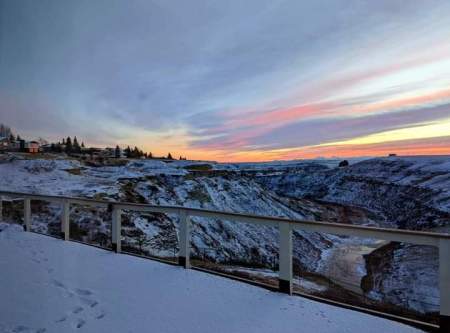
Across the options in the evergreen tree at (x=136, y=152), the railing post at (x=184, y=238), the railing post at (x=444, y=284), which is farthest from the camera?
the evergreen tree at (x=136, y=152)

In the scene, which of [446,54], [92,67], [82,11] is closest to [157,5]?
[82,11]

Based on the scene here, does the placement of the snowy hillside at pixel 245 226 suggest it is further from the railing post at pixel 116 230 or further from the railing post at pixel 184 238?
the railing post at pixel 184 238

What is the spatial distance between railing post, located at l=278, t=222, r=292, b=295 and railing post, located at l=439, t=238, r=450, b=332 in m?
1.53

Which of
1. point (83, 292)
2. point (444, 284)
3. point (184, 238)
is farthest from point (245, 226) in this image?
point (444, 284)

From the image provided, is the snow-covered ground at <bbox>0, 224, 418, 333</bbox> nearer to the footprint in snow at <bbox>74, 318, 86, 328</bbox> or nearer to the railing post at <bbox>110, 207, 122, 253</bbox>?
the footprint in snow at <bbox>74, 318, 86, 328</bbox>

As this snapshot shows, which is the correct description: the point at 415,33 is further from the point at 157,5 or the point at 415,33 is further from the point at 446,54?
the point at 157,5

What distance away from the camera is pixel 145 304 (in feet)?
12.4

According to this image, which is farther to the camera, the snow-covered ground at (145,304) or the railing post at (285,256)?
the railing post at (285,256)

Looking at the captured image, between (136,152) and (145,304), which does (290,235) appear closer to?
(145,304)

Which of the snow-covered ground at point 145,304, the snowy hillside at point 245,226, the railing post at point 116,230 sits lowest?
the snowy hillside at point 245,226

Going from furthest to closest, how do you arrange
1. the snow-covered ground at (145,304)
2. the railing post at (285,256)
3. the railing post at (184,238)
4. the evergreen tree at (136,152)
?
the evergreen tree at (136,152)
the railing post at (184,238)
the railing post at (285,256)
the snow-covered ground at (145,304)

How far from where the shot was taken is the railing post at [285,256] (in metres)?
3.97

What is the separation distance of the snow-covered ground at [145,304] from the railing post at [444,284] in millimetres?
282

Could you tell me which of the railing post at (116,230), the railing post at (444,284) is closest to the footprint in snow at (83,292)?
the railing post at (116,230)
